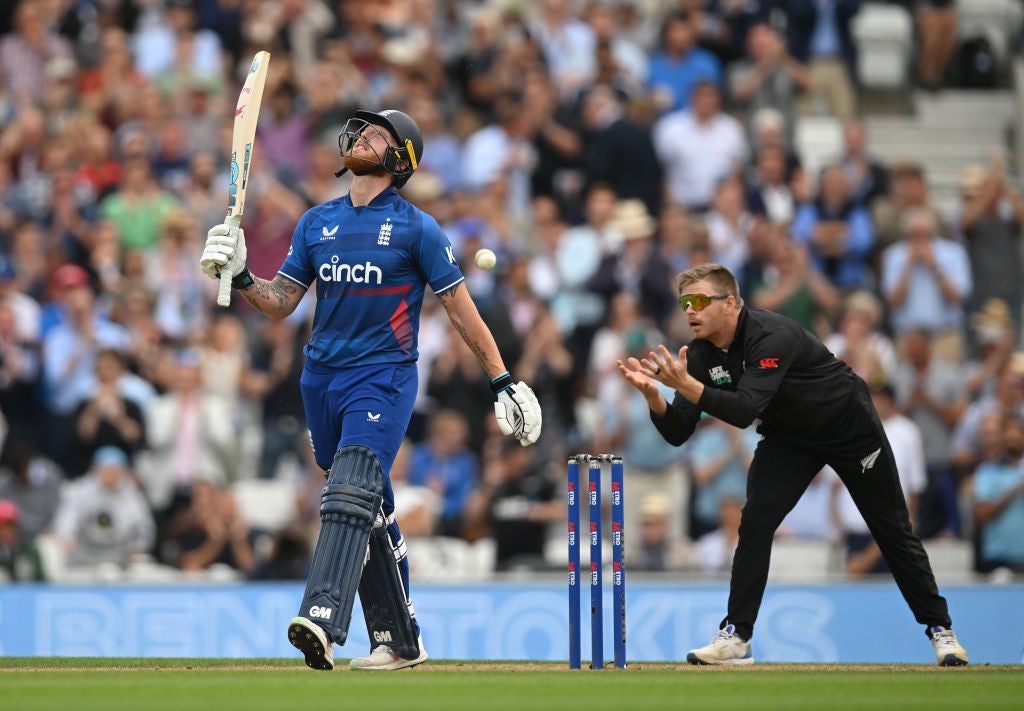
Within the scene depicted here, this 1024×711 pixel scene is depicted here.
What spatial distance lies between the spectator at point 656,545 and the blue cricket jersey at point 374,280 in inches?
231

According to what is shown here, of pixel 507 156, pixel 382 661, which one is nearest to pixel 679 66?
pixel 507 156

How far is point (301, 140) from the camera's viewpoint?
19031mm

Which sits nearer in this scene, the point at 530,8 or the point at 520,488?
the point at 520,488

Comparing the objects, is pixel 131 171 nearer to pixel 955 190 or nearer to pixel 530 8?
pixel 530 8

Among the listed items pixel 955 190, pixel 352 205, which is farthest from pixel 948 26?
pixel 352 205

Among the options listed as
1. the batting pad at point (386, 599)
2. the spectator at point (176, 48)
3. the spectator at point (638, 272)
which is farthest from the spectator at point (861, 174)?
the batting pad at point (386, 599)

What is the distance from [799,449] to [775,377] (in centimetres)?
72

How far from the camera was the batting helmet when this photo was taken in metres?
9.49

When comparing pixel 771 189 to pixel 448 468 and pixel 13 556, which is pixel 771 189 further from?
pixel 13 556

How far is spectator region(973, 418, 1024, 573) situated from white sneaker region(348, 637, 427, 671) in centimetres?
650

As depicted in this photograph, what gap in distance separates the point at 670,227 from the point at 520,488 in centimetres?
342

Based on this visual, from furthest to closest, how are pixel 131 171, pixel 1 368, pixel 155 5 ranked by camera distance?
pixel 155 5, pixel 131 171, pixel 1 368

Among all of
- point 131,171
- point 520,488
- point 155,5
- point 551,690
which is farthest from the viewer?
point 155,5

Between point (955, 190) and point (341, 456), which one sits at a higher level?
point (955, 190)
